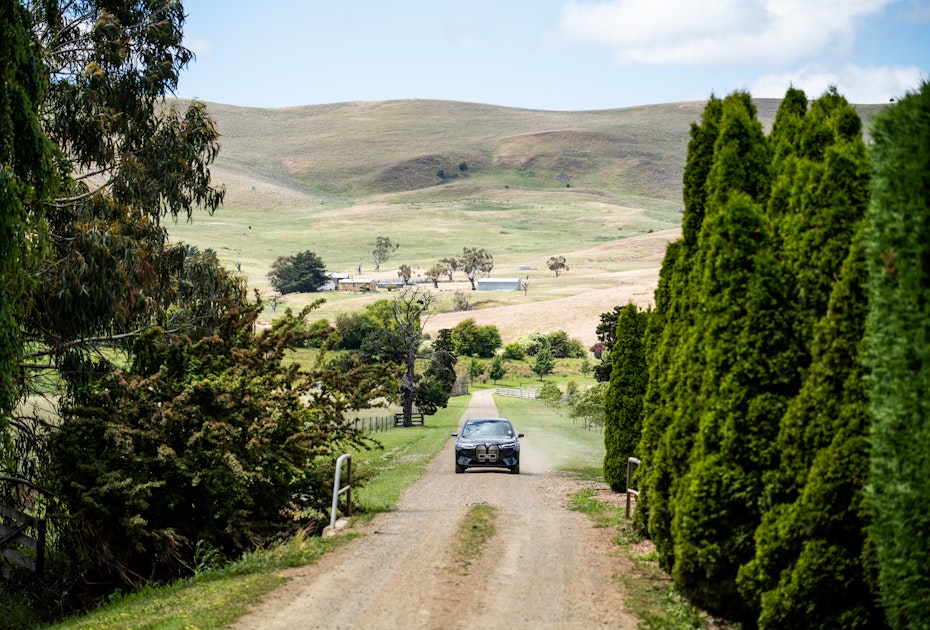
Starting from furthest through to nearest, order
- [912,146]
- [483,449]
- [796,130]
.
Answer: [483,449] → [796,130] → [912,146]

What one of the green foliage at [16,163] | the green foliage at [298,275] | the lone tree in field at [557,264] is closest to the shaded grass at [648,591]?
the green foliage at [16,163]

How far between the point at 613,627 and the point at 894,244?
4.62 m

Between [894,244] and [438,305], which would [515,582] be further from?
[438,305]

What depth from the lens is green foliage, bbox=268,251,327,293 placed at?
14488 cm

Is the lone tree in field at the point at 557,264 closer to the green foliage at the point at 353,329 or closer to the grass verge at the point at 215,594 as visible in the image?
the green foliage at the point at 353,329

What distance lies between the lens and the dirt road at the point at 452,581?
31.2 ft

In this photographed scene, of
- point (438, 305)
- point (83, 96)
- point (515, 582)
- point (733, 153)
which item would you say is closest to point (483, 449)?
point (83, 96)

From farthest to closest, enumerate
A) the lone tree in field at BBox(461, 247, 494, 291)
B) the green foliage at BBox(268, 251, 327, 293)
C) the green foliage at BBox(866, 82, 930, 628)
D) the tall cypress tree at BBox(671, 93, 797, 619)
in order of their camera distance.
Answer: the lone tree in field at BBox(461, 247, 494, 291) → the green foliage at BBox(268, 251, 327, 293) → the tall cypress tree at BBox(671, 93, 797, 619) → the green foliage at BBox(866, 82, 930, 628)

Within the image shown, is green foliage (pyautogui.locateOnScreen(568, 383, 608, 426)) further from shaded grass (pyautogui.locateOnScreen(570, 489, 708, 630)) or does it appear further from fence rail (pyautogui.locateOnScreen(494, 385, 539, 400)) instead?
shaded grass (pyautogui.locateOnScreen(570, 489, 708, 630))

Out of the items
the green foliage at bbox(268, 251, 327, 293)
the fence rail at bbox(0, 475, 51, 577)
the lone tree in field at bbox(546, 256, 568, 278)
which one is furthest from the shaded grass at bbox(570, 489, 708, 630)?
the lone tree in field at bbox(546, 256, 568, 278)

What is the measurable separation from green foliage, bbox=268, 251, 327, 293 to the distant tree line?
13723cm

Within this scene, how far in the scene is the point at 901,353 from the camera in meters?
6.35

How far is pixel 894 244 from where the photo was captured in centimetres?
650

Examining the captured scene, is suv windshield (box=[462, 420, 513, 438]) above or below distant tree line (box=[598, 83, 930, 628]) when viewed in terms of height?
below
